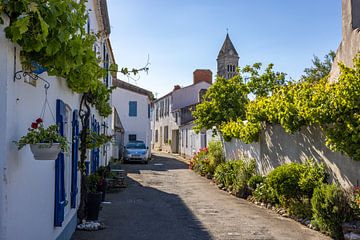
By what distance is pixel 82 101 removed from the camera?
30.6 ft

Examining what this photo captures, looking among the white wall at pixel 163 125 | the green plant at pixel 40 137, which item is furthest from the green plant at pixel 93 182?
the white wall at pixel 163 125

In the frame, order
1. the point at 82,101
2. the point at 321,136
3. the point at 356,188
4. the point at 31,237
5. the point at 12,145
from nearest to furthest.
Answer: the point at 12,145 → the point at 31,237 → the point at 356,188 → the point at 82,101 → the point at 321,136

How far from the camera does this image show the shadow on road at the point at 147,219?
27.8 ft

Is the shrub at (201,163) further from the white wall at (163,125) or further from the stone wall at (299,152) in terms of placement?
the white wall at (163,125)

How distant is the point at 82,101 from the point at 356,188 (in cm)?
637

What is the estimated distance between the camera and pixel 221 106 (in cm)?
2109

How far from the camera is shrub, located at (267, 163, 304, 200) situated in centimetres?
1009

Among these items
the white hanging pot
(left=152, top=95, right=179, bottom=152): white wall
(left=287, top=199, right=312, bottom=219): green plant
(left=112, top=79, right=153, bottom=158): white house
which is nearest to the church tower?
(left=152, top=95, right=179, bottom=152): white wall

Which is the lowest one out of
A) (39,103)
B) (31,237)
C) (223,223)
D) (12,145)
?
(223,223)

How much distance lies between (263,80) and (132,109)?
16397 millimetres

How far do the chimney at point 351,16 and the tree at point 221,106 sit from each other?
9.71m

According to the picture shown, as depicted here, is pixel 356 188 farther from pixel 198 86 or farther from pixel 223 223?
pixel 198 86

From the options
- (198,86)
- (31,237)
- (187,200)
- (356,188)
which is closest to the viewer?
(31,237)

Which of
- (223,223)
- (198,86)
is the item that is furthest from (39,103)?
(198,86)
